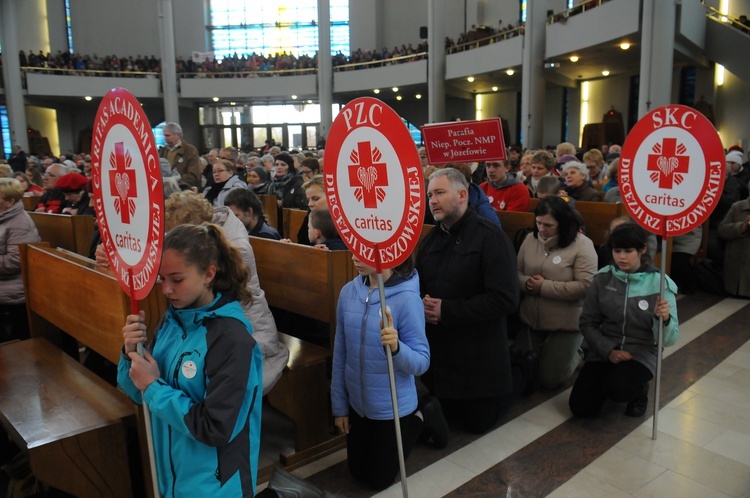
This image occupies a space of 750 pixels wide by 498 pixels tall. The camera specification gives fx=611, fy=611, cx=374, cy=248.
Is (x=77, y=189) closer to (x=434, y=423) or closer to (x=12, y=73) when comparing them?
(x=434, y=423)

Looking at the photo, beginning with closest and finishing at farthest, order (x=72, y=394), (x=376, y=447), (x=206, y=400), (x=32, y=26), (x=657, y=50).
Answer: (x=206, y=400) < (x=72, y=394) < (x=376, y=447) < (x=657, y=50) < (x=32, y=26)

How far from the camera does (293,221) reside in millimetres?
6004

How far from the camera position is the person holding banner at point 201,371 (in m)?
1.92

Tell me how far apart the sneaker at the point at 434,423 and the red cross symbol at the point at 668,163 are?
1770mm

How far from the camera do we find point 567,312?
162 inches

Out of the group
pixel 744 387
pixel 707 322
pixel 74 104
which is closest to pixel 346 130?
pixel 744 387

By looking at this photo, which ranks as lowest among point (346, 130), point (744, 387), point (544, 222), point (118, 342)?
point (744, 387)

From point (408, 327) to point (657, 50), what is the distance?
36.0 ft

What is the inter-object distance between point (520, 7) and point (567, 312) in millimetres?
21012

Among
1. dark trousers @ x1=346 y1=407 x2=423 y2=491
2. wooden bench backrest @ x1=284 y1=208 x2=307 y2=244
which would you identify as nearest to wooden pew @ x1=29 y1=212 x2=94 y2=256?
wooden bench backrest @ x1=284 y1=208 x2=307 y2=244

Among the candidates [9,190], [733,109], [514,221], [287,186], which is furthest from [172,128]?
[733,109]

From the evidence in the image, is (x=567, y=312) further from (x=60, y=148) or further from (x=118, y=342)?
(x=60, y=148)

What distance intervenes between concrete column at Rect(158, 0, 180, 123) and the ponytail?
77.7 ft

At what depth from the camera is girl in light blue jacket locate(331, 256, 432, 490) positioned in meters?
2.83
